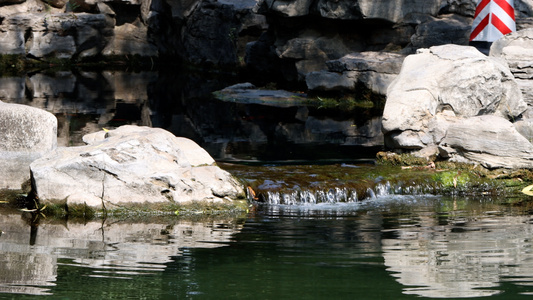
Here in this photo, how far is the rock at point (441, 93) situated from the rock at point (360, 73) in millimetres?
5641

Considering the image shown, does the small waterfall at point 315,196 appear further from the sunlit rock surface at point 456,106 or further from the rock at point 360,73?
the rock at point 360,73

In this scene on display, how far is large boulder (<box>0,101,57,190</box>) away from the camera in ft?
23.8

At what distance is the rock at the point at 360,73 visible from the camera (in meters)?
15.4

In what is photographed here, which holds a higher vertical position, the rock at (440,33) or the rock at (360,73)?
the rock at (440,33)

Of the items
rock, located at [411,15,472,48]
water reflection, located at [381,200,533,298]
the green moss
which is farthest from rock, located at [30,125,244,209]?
rock, located at [411,15,472,48]

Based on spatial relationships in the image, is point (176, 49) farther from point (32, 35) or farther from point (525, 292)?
point (525, 292)

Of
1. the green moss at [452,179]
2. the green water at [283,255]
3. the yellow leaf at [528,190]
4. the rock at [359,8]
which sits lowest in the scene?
the green water at [283,255]

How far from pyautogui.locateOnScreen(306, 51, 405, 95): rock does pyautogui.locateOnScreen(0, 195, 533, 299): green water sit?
8234 millimetres

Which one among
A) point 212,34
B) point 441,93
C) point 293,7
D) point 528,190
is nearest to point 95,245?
point 528,190

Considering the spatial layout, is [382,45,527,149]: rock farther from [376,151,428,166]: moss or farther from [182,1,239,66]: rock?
[182,1,239,66]: rock

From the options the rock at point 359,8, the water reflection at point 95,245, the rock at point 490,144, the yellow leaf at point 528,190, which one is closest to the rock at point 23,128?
the water reflection at point 95,245

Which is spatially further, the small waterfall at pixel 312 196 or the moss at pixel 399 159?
the moss at pixel 399 159

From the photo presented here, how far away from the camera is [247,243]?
19.1 feet

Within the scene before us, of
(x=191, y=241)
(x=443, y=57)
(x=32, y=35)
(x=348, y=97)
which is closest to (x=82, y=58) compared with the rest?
(x=32, y=35)
